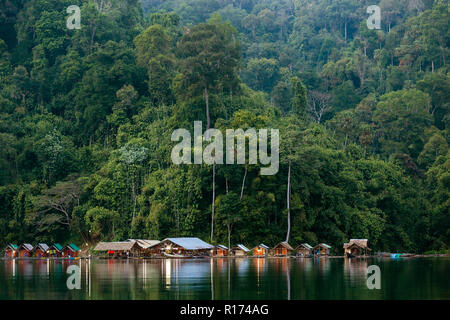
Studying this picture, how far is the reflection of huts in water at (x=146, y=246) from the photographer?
61625mm

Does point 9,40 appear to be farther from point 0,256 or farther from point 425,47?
point 425,47

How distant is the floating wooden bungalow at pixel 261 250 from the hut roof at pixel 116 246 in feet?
35.8

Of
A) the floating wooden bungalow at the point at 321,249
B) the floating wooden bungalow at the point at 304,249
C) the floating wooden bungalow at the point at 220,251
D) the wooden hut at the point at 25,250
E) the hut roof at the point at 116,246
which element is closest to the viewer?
the floating wooden bungalow at the point at 304,249

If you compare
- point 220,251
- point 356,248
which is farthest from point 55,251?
point 356,248

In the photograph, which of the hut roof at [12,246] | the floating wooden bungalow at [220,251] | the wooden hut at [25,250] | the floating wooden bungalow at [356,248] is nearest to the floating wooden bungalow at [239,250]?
the floating wooden bungalow at [220,251]

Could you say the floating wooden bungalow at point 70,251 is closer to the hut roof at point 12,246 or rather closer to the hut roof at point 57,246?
the hut roof at point 57,246

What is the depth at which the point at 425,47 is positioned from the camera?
313 ft

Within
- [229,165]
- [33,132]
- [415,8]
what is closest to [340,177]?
[229,165]

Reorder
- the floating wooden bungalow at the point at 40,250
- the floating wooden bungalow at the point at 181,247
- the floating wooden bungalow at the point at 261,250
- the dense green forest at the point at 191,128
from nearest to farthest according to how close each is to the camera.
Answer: the floating wooden bungalow at the point at 181,247, the floating wooden bungalow at the point at 261,250, the dense green forest at the point at 191,128, the floating wooden bungalow at the point at 40,250

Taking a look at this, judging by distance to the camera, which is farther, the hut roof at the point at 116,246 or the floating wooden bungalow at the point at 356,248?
the hut roof at the point at 116,246

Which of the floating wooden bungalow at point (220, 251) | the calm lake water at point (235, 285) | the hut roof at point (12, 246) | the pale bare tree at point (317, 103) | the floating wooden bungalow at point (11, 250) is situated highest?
the pale bare tree at point (317, 103)

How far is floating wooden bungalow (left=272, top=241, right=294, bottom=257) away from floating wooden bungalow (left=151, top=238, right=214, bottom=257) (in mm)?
5789

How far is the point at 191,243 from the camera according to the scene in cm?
6053

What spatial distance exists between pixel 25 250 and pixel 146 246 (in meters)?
13.8
